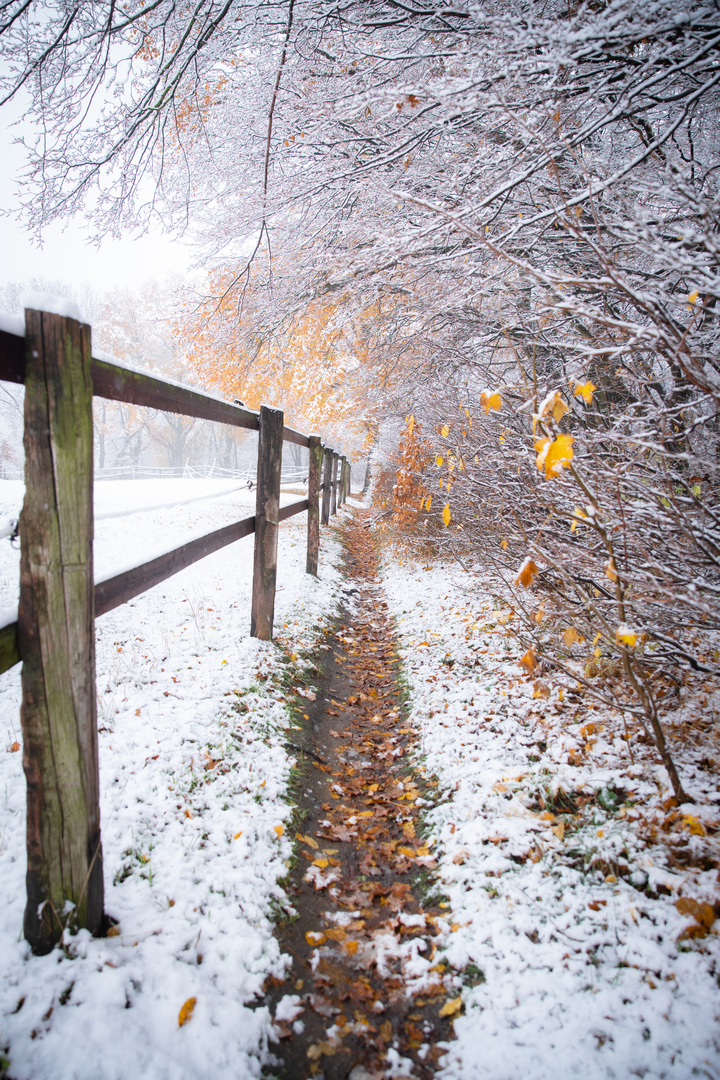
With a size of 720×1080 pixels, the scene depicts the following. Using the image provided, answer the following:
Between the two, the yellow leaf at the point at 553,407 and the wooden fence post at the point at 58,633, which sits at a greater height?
the yellow leaf at the point at 553,407

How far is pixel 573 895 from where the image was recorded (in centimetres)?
188

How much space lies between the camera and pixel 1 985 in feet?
4.40

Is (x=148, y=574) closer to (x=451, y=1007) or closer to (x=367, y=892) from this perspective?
(x=367, y=892)

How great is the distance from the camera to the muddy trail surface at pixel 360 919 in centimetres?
154

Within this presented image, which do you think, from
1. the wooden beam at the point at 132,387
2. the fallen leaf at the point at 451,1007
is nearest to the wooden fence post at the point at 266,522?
the wooden beam at the point at 132,387

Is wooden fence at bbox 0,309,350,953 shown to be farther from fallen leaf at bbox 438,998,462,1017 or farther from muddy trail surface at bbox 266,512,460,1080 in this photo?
fallen leaf at bbox 438,998,462,1017

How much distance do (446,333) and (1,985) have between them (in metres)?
5.79

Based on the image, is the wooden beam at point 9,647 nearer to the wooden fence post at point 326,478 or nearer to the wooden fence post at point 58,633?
the wooden fence post at point 58,633

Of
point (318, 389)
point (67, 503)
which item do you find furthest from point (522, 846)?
point (318, 389)

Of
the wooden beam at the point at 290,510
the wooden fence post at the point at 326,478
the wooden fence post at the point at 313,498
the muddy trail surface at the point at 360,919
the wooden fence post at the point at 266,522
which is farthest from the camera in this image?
the wooden fence post at the point at 326,478

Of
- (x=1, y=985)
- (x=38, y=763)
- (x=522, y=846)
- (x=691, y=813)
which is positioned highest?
(x=38, y=763)

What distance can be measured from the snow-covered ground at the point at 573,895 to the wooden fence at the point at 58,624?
1336 mm

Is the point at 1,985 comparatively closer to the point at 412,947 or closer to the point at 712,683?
the point at 412,947

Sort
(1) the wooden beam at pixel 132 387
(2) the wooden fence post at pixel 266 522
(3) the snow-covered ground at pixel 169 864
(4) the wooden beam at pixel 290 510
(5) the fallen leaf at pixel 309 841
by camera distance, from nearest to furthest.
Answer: (1) the wooden beam at pixel 132 387
(3) the snow-covered ground at pixel 169 864
(5) the fallen leaf at pixel 309 841
(2) the wooden fence post at pixel 266 522
(4) the wooden beam at pixel 290 510
